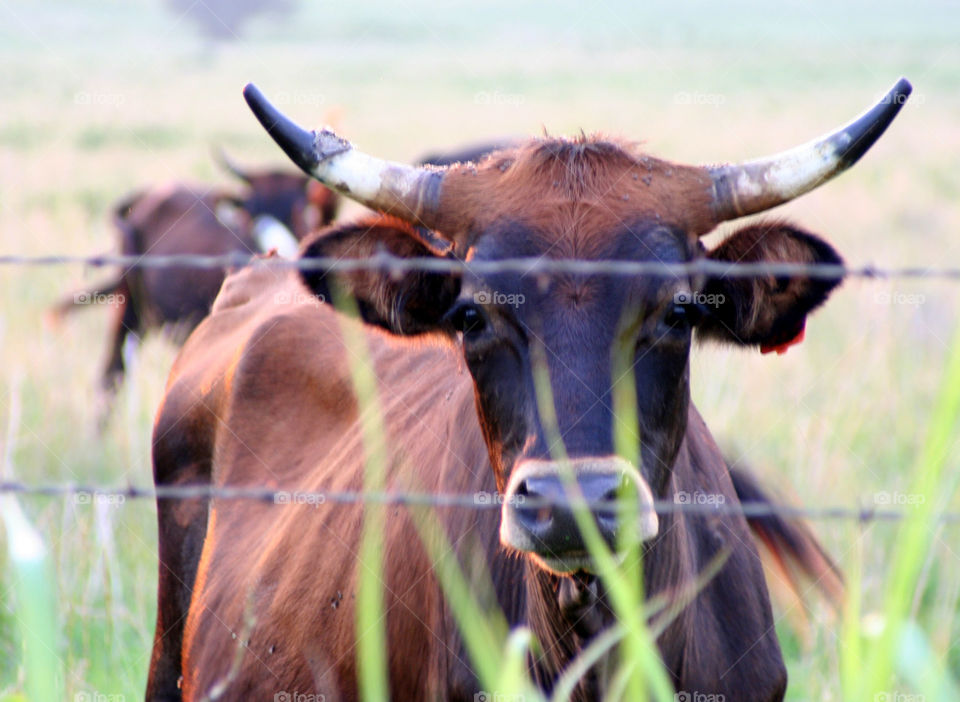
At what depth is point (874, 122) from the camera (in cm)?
287

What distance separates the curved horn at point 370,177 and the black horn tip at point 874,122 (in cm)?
104

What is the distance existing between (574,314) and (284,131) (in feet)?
2.92

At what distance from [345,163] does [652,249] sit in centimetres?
85

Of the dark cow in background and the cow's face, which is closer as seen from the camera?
the cow's face

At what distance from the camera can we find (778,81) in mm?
33094

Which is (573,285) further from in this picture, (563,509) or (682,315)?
(563,509)

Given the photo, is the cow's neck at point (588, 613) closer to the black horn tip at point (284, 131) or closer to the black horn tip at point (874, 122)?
the black horn tip at point (874, 122)

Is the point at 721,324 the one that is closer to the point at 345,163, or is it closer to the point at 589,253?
the point at 589,253

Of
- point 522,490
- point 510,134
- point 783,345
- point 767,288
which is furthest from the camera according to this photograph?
point 510,134

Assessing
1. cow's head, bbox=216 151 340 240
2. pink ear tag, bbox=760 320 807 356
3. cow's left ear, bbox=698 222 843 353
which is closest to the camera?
cow's left ear, bbox=698 222 843 353

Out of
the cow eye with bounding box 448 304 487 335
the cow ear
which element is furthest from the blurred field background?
the cow ear

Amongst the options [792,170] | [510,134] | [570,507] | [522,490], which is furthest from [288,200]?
[570,507]

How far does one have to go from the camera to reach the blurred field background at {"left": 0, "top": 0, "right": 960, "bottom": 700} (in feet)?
17.1

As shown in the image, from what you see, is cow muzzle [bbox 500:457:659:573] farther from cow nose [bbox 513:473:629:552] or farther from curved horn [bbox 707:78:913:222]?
curved horn [bbox 707:78:913:222]
